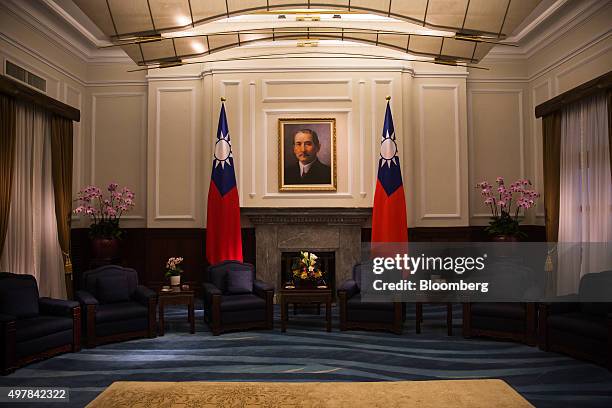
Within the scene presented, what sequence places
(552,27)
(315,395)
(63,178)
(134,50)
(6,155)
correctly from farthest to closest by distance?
1. (552,27)
2. (63,178)
3. (6,155)
4. (134,50)
5. (315,395)

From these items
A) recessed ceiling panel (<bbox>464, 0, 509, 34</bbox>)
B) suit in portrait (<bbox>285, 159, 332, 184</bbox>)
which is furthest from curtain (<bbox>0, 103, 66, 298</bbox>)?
recessed ceiling panel (<bbox>464, 0, 509, 34</bbox>)

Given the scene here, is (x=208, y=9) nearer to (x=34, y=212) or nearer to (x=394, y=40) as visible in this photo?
(x=394, y=40)

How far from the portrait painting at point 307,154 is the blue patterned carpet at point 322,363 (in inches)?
114

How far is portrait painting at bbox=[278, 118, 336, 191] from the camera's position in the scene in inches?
327

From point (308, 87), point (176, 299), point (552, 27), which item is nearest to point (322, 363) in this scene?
point (176, 299)

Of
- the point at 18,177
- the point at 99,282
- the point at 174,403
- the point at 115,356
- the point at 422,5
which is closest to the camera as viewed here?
the point at 174,403

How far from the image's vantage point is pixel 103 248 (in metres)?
7.82

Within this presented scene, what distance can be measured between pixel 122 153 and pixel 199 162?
1.42m

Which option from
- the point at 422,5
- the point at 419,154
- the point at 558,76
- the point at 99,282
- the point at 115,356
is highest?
the point at 558,76

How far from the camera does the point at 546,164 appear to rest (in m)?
7.36

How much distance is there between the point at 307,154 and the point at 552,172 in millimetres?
3727

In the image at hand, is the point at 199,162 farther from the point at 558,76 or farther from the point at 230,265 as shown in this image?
the point at 558,76

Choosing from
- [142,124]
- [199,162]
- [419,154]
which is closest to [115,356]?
[199,162]

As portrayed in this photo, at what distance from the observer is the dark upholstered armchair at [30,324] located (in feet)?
14.8
